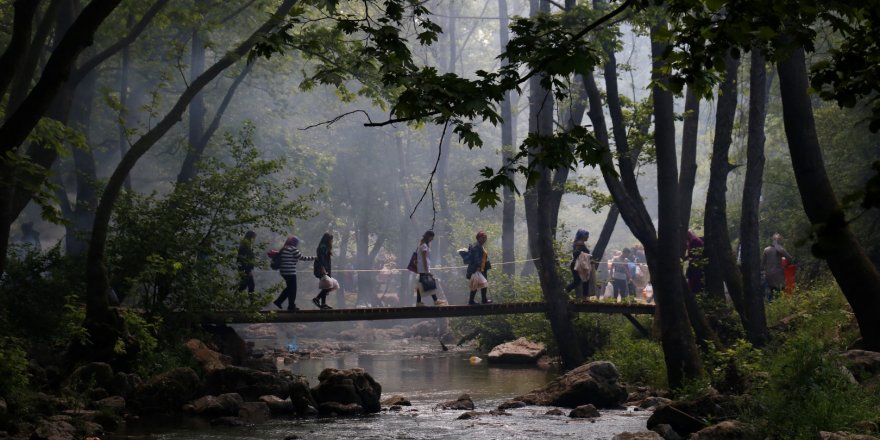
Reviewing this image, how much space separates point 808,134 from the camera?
1059 centimetres

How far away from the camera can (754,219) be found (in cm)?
1452

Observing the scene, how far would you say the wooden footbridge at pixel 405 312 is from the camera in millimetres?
15914

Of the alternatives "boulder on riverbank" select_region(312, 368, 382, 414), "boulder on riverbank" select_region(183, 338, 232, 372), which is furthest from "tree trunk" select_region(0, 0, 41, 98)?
"boulder on riverbank" select_region(183, 338, 232, 372)

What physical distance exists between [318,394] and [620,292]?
13.5 metres

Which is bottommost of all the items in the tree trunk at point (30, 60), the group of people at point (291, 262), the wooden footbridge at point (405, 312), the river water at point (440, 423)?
the river water at point (440, 423)

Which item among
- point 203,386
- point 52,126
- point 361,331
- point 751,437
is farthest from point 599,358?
point 361,331

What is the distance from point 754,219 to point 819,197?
431 cm

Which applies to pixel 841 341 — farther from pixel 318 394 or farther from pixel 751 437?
pixel 318 394

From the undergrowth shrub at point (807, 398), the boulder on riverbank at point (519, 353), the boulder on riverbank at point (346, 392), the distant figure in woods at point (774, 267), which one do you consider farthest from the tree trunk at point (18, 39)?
the distant figure in woods at point (774, 267)

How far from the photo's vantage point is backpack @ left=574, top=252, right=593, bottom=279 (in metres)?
18.9

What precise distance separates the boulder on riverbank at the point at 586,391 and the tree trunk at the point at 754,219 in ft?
8.21

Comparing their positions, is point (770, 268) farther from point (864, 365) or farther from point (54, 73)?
point (54, 73)

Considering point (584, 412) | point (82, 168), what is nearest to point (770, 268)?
point (584, 412)

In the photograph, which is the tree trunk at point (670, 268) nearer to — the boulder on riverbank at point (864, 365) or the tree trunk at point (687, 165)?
the boulder on riverbank at point (864, 365)
